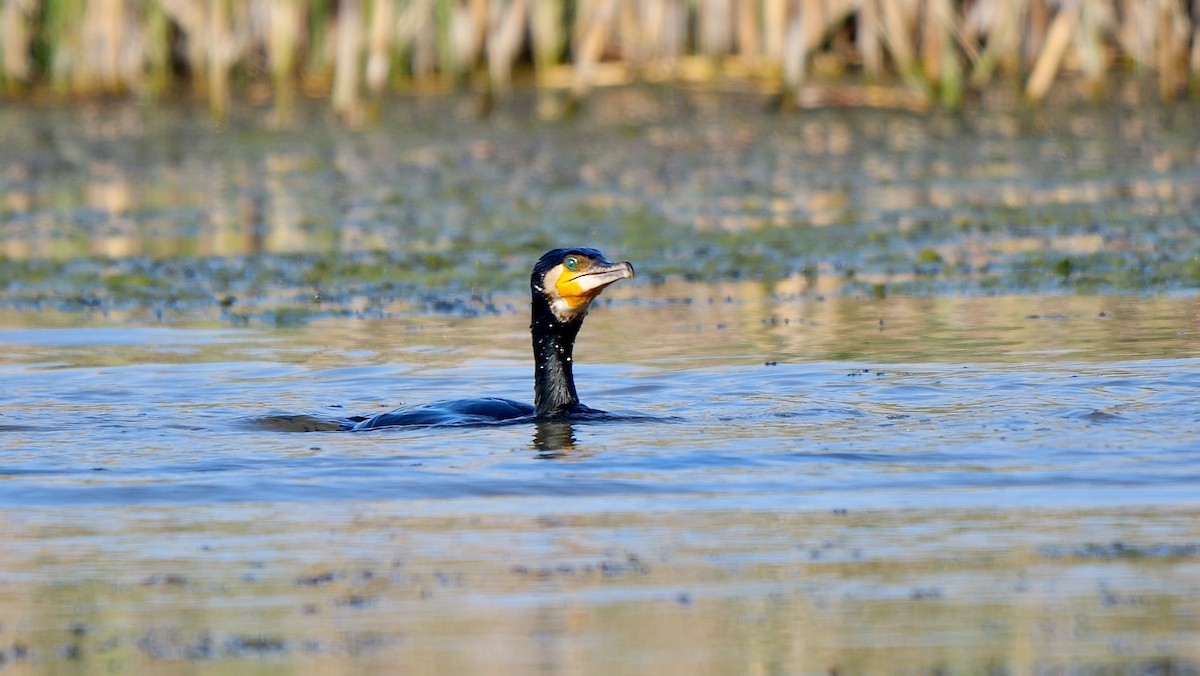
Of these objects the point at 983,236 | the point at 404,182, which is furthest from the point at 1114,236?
the point at 404,182

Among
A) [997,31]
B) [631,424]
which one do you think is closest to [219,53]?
[997,31]

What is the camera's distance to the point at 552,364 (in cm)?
848

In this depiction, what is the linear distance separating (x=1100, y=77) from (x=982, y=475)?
13297 mm

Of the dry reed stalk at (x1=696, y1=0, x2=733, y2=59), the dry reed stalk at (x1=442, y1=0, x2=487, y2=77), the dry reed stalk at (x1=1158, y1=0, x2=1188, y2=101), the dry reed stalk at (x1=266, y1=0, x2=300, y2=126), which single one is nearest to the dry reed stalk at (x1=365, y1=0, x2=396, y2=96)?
the dry reed stalk at (x1=266, y1=0, x2=300, y2=126)

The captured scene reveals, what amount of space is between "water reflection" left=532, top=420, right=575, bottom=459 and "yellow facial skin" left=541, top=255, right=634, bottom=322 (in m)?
0.60

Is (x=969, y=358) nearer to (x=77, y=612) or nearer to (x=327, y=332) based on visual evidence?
(x=327, y=332)

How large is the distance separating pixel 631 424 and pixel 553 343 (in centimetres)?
65

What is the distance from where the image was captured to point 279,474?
22.5ft

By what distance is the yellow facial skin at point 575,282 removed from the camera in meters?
8.38

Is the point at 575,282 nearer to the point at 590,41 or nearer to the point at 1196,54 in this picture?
the point at 590,41

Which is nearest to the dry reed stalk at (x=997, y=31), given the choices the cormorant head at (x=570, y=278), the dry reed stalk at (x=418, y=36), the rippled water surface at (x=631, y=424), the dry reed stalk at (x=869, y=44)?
the dry reed stalk at (x=869, y=44)

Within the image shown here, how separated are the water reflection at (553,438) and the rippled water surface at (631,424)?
0.04 metres

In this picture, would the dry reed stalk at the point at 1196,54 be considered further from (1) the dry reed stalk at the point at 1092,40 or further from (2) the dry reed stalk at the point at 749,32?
(2) the dry reed stalk at the point at 749,32

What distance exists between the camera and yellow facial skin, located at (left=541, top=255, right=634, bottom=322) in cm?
838
